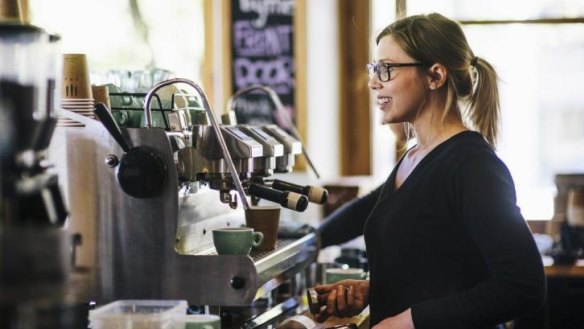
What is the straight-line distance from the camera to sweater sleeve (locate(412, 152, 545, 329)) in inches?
76.4

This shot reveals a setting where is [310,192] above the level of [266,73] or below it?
below

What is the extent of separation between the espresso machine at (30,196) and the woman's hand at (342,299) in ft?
3.44

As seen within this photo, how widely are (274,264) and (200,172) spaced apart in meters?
0.30

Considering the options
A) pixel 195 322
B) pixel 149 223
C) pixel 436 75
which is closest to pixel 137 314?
pixel 195 322

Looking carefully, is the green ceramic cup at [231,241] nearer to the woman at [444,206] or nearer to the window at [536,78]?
the woman at [444,206]

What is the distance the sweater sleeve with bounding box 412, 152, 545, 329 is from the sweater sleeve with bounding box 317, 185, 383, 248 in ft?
2.71

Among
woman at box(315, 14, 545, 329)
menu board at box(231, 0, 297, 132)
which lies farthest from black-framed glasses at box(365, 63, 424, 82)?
menu board at box(231, 0, 297, 132)

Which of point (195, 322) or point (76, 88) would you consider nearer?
point (195, 322)

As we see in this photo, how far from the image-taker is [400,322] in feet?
6.81

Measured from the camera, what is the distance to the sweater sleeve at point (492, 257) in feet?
6.37

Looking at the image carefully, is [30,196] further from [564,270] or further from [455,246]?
[564,270]

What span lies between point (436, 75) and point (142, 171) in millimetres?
676

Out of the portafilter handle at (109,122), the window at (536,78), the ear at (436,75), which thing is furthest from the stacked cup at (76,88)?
the window at (536,78)

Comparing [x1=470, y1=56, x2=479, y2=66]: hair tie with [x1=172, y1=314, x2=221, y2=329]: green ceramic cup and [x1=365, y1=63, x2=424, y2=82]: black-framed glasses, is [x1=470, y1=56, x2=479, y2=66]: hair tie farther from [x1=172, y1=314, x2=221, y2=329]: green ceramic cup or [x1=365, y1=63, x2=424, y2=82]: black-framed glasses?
[x1=172, y1=314, x2=221, y2=329]: green ceramic cup
